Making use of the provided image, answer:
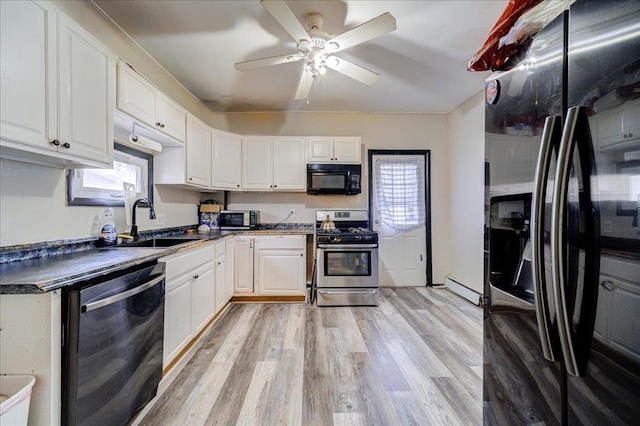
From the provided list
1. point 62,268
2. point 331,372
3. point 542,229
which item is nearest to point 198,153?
point 62,268

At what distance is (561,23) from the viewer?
786mm

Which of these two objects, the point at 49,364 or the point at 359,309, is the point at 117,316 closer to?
the point at 49,364

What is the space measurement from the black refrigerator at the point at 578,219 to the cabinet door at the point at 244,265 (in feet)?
9.13

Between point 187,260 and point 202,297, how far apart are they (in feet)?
1.57

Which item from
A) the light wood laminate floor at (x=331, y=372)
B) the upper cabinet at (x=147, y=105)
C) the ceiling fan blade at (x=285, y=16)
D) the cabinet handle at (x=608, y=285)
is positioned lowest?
the light wood laminate floor at (x=331, y=372)

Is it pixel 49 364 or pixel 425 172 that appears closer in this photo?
pixel 49 364

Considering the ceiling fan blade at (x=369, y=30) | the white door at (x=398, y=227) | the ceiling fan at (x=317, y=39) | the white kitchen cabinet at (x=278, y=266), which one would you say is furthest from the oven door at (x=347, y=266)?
the ceiling fan blade at (x=369, y=30)

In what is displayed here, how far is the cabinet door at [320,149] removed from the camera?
3.59 metres

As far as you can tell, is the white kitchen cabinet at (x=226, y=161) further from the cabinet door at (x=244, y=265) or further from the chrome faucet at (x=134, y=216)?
the chrome faucet at (x=134, y=216)

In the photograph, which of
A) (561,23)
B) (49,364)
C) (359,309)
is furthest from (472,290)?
(49,364)

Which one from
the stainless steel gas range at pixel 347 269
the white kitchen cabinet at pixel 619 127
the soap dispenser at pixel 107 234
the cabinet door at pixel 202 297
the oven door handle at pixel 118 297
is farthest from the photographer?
the stainless steel gas range at pixel 347 269

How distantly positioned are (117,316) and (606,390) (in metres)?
1.80

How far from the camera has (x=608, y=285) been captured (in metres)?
0.65

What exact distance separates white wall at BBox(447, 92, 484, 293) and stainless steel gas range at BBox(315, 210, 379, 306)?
1.30 metres
